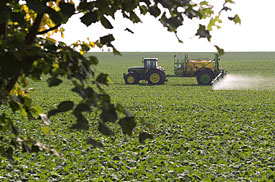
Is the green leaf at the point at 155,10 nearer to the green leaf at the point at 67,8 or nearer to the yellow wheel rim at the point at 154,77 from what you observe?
the green leaf at the point at 67,8

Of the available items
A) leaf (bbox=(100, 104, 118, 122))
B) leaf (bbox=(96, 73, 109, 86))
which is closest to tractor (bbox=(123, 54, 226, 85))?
leaf (bbox=(96, 73, 109, 86))

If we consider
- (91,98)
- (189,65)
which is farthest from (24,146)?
(189,65)

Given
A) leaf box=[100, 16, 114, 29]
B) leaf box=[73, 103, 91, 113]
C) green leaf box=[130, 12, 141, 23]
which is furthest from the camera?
green leaf box=[130, 12, 141, 23]

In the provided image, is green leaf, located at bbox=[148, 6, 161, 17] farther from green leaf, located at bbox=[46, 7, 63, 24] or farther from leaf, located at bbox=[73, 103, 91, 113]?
leaf, located at bbox=[73, 103, 91, 113]

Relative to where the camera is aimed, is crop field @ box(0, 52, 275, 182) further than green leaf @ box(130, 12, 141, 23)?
Yes

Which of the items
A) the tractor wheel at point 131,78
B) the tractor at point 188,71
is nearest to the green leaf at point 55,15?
the tractor at point 188,71

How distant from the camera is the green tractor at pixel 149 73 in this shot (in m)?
25.6

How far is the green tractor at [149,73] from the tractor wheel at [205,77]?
7.25 ft

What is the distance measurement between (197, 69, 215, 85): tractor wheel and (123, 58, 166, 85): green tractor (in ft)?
7.25

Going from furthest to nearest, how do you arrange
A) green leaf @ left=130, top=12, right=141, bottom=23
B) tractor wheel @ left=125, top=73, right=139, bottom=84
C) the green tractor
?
tractor wheel @ left=125, top=73, right=139, bottom=84 → the green tractor → green leaf @ left=130, top=12, right=141, bottom=23

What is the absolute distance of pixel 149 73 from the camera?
25.8 meters

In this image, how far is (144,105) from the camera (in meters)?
17.1

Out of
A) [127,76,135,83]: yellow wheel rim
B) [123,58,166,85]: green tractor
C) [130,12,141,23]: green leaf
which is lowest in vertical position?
[127,76,135,83]: yellow wheel rim

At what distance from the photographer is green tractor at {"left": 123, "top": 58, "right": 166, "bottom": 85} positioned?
25609 mm
